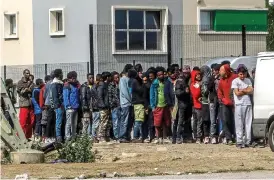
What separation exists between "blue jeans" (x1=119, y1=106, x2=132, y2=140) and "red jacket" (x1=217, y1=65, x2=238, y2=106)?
2947mm

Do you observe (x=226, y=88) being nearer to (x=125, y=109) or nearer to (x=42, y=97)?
(x=125, y=109)

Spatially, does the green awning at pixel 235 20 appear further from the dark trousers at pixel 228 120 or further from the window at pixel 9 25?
the dark trousers at pixel 228 120

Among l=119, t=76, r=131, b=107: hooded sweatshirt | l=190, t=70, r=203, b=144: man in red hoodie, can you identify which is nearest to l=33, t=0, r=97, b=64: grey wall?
l=119, t=76, r=131, b=107: hooded sweatshirt

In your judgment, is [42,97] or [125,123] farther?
[42,97]

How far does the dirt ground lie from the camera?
16969 mm

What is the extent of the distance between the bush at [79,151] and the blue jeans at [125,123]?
4.78 metres

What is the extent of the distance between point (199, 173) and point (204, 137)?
7.26 m

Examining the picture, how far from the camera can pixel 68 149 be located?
20125 millimetres

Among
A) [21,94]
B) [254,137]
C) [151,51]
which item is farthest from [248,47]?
[254,137]

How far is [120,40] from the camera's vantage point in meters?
38.7

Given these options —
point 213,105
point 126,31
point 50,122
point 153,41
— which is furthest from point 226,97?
point 153,41

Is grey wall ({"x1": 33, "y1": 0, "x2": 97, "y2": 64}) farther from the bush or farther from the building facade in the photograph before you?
the bush

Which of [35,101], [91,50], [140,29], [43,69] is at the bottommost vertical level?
[35,101]

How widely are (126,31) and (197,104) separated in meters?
15.6
